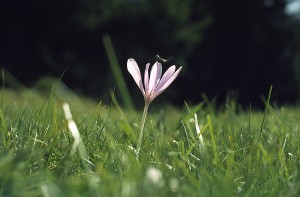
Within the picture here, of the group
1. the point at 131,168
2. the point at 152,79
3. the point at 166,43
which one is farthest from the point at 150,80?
the point at 166,43

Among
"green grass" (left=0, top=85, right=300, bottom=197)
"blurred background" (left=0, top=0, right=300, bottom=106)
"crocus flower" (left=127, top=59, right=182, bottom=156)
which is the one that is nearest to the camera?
"green grass" (left=0, top=85, right=300, bottom=197)

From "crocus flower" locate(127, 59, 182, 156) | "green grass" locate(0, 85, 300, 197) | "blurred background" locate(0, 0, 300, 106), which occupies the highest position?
"crocus flower" locate(127, 59, 182, 156)

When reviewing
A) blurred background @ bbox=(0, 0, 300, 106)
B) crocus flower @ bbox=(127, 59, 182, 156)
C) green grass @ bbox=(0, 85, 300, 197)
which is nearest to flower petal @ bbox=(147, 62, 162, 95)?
crocus flower @ bbox=(127, 59, 182, 156)

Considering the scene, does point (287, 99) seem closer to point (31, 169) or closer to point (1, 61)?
point (1, 61)

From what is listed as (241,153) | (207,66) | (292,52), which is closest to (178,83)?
(207,66)

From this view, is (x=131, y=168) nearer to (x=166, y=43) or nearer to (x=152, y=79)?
(x=152, y=79)

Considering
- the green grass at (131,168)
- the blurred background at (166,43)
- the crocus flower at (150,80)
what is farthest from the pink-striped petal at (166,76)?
the blurred background at (166,43)

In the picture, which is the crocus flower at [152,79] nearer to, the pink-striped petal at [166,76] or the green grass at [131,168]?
the pink-striped petal at [166,76]

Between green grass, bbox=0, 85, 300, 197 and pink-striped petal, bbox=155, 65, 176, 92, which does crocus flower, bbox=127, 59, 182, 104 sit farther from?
green grass, bbox=0, 85, 300, 197
